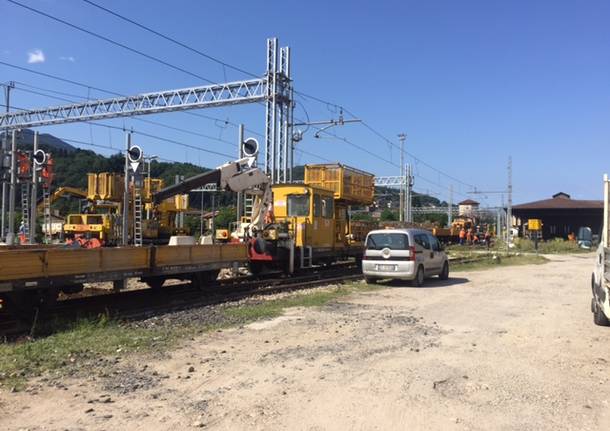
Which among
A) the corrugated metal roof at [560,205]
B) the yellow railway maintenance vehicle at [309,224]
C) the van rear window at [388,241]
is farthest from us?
the corrugated metal roof at [560,205]

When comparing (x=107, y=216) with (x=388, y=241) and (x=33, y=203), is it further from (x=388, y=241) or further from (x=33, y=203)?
(x=388, y=241)

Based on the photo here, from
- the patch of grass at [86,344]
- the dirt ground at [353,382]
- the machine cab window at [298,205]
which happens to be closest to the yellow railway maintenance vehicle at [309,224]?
the machine cab window at [298,205]

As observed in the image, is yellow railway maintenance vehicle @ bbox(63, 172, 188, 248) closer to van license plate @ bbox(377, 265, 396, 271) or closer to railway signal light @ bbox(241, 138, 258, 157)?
railway signal light @ bbox(241, 138, 258, 157)

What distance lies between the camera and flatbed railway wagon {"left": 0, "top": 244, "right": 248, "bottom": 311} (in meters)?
9.02

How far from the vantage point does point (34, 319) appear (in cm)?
948

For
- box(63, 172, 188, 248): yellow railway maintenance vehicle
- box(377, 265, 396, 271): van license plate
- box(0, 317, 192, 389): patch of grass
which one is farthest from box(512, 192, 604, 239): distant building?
box(0, 317, 192, 389): patch of grass

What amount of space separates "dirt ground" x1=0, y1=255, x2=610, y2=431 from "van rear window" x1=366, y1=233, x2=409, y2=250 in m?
6.08

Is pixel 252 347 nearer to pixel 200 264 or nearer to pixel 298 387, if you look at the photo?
pixel 298 387

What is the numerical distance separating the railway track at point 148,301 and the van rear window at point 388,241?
5.75 feet

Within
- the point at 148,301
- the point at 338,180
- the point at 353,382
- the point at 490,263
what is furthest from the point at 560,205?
the point at 353,382

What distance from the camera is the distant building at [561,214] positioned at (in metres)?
62.1

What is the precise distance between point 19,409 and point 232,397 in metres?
2.00

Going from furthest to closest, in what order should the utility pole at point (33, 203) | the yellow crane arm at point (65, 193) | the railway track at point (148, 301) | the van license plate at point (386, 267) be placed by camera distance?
the yellow crane arm at point (65, 193)
the utility pole at point (33, 203)
the van license plate at point (386, 267)
the railway track at point (148, 301)

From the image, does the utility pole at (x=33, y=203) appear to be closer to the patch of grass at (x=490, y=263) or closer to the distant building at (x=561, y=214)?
the patch of grass at (x=490, y=263)
